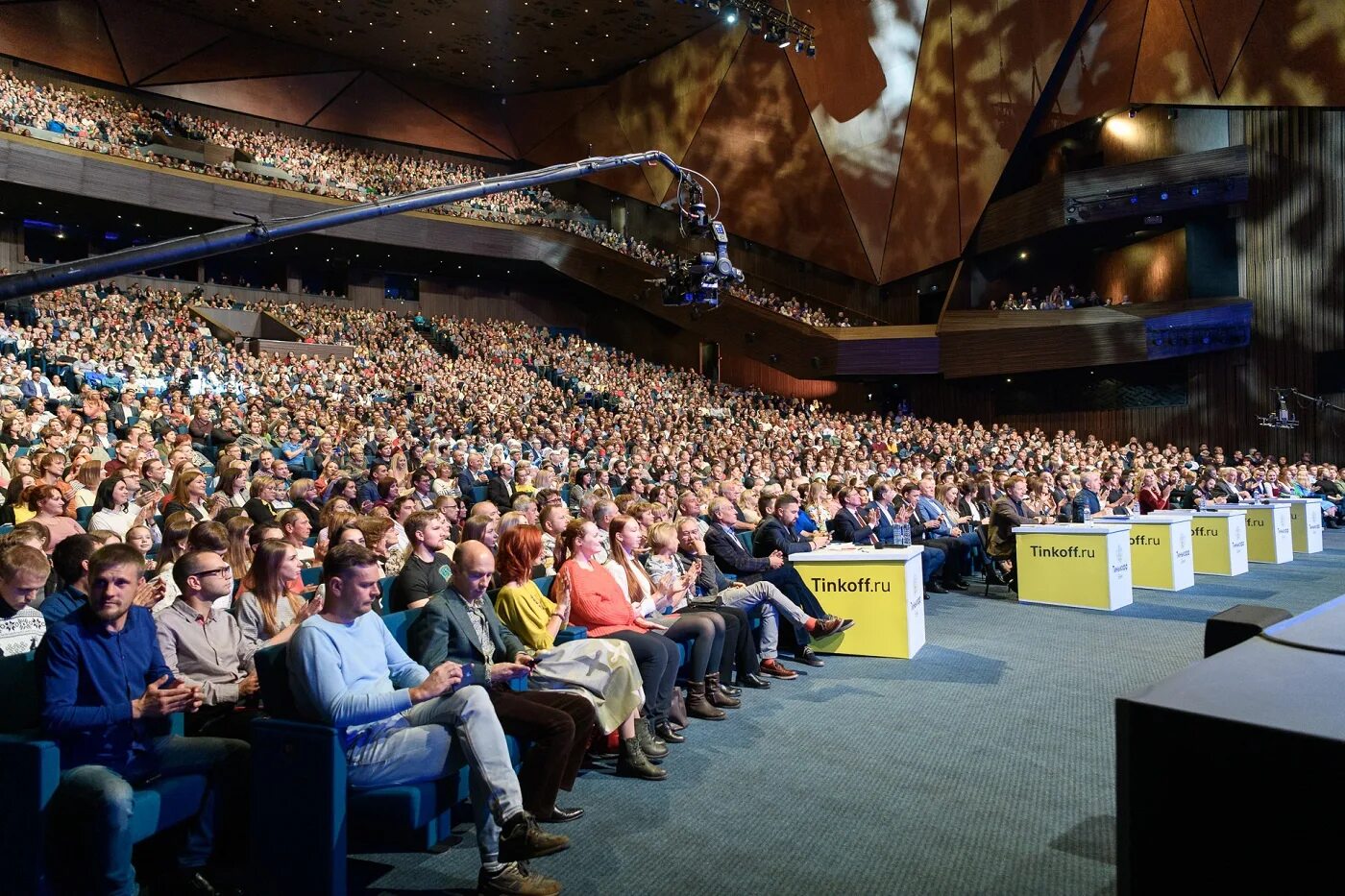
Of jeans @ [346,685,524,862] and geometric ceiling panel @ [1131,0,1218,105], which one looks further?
geometric ceiling panel @ [1131,0,1218,105]

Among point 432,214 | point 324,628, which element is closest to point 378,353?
point 432,214

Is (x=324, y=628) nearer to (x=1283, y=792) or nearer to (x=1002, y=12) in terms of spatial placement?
(x=1283, y=792)

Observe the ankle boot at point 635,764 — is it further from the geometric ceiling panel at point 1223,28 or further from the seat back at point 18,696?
the geometric ceiling panel at point 1223,28

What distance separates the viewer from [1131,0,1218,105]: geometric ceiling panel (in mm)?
16406

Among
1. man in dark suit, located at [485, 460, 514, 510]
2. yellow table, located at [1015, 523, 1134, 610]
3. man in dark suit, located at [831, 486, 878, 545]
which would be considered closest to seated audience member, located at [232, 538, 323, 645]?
man in dark suit, located at [485, 460, 514, 510]

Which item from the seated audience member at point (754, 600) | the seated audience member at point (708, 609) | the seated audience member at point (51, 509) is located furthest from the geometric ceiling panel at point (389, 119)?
the seated audience member at point (708, 609)

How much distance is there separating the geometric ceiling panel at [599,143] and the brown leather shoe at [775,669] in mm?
21191

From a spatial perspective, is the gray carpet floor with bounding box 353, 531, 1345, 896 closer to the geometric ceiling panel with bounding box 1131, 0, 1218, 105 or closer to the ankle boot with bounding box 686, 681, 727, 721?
the ankle boot with bounding box 686, 681, 727, 721

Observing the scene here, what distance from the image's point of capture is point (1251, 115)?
1659 centimetres

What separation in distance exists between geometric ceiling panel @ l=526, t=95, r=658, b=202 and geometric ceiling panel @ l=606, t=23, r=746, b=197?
0.88 feet

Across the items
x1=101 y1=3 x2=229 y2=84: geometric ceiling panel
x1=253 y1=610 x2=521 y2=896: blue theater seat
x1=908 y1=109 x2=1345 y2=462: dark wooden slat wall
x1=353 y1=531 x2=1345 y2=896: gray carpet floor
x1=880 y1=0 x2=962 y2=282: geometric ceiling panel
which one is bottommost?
x1=353 y1=531 x2=1345 y2=896: gray carpet floor

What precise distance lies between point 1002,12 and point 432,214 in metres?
14.1

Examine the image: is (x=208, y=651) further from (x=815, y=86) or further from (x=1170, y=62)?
(x=815, y=86)

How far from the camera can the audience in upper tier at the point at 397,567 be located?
250cm
